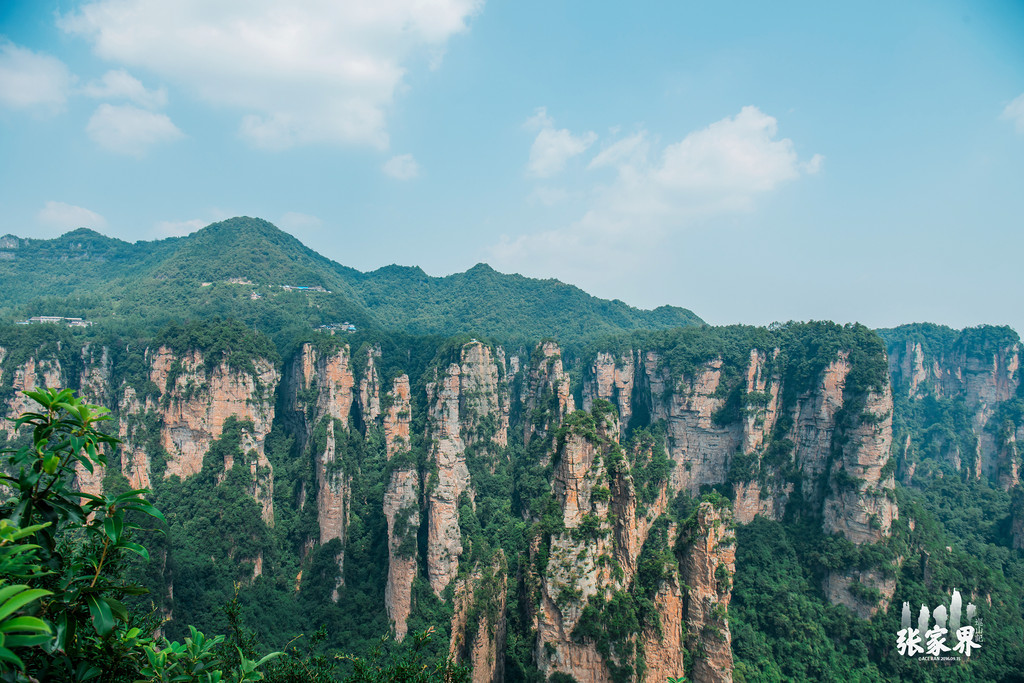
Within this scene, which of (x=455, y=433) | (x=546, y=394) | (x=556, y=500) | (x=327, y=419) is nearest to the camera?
(x=556, y=500)

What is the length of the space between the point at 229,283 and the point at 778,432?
258 feet

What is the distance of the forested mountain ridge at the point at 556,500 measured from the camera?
2195cm

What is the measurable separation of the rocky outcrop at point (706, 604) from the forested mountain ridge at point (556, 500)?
98 millimetres

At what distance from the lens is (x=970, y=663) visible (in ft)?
105

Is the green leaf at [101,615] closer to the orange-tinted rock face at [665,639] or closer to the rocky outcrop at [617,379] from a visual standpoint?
the orange-tinted rock face at [665,639]

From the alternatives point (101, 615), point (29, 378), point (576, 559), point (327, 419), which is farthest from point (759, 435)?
point (29, 378)

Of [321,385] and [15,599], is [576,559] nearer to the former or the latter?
[15,599]

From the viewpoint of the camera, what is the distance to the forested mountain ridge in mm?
21953

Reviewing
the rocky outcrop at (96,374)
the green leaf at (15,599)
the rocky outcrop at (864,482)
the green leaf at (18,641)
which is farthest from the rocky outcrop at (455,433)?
the green leaf at (15,599)

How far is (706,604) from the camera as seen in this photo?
2206 cm

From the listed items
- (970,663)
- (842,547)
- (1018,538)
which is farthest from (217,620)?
(1018,538)

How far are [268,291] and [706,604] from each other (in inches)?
3060

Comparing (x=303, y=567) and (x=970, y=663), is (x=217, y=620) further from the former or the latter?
(x=970, y=663)

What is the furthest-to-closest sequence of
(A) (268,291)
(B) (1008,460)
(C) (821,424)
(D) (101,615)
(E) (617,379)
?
(A) (268,291) → (E) (617,379) → (B) (1008,460) → (C) (821,424) → (D) (101,615)
